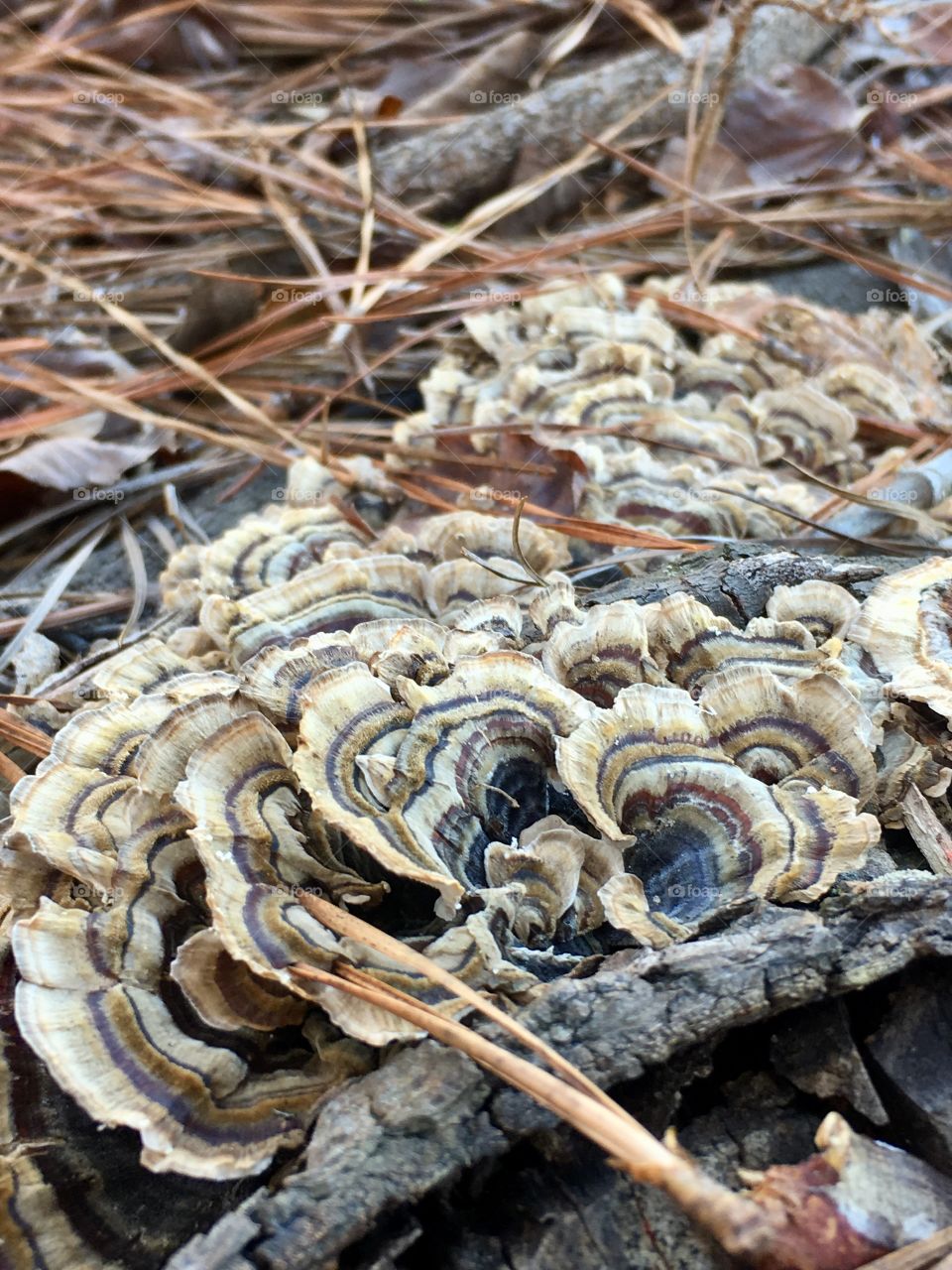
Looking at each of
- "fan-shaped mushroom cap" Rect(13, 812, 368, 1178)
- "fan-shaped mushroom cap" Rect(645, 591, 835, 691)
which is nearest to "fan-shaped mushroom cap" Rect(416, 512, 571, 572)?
"fan-shaped mushroom cap" Rect(645, 591, 835, 691)

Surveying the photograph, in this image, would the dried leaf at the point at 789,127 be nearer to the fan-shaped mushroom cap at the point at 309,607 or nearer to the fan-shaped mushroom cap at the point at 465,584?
the fan-shaped mushroom cap at the point at 465,584

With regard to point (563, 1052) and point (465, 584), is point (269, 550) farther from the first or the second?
→ point (563, 1052)

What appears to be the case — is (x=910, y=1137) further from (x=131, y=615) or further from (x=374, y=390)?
(x=374, y=390)

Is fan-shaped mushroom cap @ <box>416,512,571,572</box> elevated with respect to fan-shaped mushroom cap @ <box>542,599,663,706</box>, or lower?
lower

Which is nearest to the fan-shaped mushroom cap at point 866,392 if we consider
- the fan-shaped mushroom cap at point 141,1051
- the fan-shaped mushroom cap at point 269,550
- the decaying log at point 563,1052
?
the fan-shaped mushroom cap at point 269,550

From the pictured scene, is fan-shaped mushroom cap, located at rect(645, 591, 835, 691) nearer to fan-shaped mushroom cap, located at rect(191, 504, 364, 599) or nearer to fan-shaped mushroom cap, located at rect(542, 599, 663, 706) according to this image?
fan-shaped mushroom cap, located at rect(542, 599, 663, 706)

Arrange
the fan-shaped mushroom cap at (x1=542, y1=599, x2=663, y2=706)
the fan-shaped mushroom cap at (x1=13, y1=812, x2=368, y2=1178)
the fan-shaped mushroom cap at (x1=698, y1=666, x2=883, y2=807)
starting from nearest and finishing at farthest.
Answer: the fan-shaped mushroom cap at (x1=13, y1=812, x2=368, y2=1178) → the fan-shaped mushroom cap at (x1=698, y1=666, x2=883, y2=807) → the fan-shaped mushroom cap at (x1=542, y1=599, x2=663, y2=706)

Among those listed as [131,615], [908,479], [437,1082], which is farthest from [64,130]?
[437,1082]
